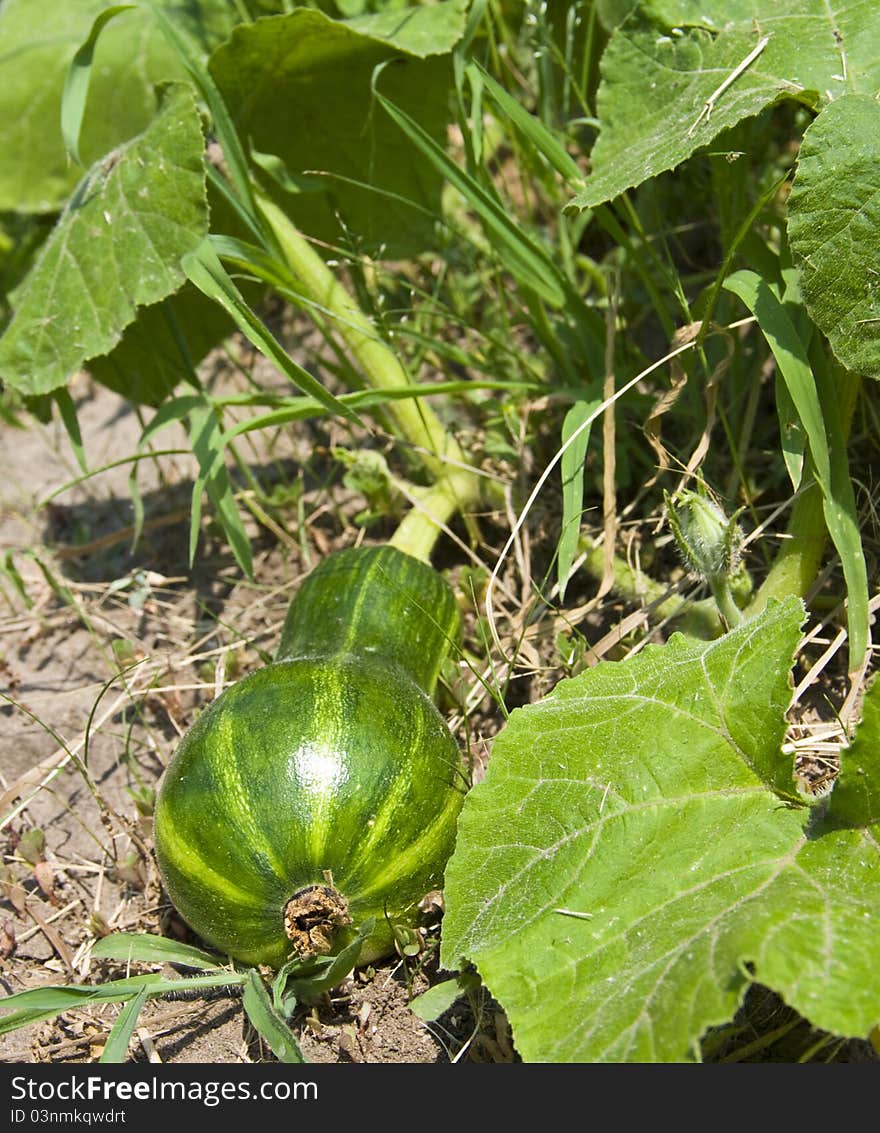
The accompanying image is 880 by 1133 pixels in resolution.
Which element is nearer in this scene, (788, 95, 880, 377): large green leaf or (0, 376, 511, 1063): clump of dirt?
(788, 95, 880, 377): large green leaf

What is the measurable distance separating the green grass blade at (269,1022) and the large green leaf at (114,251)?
4.87 ft

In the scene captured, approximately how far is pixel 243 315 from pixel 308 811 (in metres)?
1.14

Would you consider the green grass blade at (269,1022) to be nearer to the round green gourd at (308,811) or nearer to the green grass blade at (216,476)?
the round green gourd at (308,811)

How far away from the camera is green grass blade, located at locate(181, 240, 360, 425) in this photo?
8.28ft

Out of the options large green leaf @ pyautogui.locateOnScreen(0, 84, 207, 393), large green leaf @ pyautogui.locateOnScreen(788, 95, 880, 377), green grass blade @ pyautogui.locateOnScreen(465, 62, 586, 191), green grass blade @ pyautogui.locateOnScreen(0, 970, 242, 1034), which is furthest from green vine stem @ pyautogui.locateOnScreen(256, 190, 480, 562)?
green grass blade @ pyautogui.locateOnScreen(0, 970, 242, 1034)

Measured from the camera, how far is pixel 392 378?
3.06 metres

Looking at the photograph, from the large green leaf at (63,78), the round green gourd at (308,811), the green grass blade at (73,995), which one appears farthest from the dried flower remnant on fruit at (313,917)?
the large green leaf at (63,78)

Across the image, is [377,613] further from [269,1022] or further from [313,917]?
[269,1022]

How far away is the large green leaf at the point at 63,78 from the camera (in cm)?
353

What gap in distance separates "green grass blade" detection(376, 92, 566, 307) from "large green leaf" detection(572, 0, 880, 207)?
32cm

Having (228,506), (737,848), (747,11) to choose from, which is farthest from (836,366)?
(228,506)

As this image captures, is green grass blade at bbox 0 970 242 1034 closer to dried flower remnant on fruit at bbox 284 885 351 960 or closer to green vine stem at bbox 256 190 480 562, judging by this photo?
dried flower remnant on fruit at bbox 284 885 351 960

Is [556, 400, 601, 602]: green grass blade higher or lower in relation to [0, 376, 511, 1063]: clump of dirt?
higher

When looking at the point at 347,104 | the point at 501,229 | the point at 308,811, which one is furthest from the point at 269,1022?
the point at 347,104
